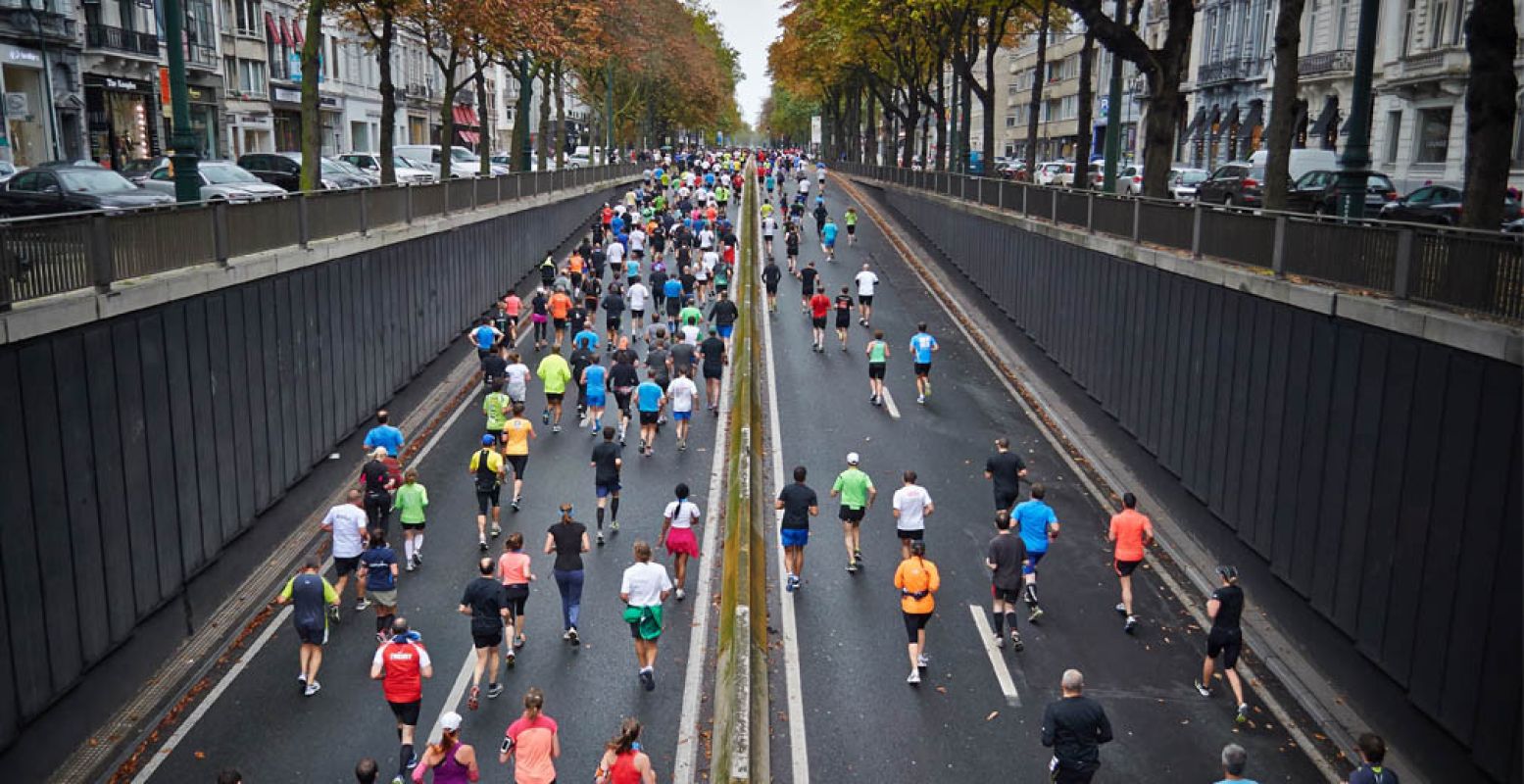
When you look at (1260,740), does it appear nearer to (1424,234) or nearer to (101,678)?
(1424,234)

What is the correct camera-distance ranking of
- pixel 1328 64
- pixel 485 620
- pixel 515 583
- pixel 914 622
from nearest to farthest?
pixel 485 620
pixel 914 622
pixel 515 583
pixel 1328 64

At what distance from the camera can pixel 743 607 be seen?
13.4 m

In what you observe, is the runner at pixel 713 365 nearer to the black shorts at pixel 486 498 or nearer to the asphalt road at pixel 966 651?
the asphalt road at pixel 966 651

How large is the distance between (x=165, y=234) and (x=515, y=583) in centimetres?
599

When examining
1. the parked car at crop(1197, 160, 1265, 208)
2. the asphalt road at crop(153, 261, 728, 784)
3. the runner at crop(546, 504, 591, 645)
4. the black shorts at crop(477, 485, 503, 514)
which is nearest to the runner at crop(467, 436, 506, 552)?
the black shorts at crop(477, 485, 503, 514)

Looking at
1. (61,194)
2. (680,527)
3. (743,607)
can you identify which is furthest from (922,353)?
(61,194)

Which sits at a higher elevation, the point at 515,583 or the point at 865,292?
the point at 865,292

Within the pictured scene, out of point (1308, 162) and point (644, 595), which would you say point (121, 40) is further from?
point (644, 595)

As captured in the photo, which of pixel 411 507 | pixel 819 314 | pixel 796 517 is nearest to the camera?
pixel 796 517

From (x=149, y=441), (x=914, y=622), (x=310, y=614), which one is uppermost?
(x=149, y=441)

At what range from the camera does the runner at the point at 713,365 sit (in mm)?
23031

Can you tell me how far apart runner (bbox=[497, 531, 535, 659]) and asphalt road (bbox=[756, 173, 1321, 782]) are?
10.2ft

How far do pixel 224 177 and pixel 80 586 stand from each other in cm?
1936

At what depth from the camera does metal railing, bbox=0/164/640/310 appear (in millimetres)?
11219
